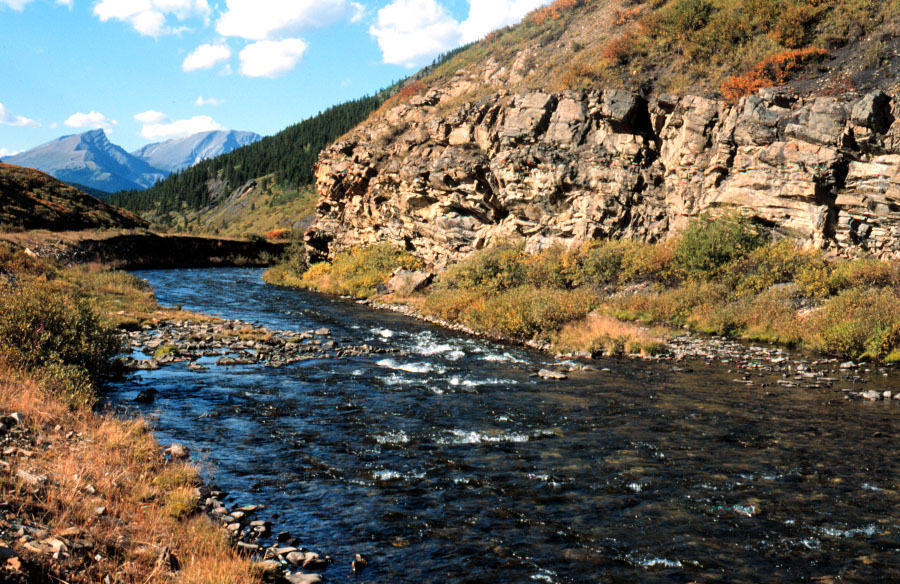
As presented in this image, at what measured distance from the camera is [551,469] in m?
11.5

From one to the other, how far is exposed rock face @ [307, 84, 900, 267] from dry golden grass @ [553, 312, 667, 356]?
11.5m

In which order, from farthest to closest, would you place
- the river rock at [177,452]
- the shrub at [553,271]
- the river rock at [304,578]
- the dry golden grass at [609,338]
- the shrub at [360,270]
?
the shrub at [360,270], the shrub at [553,271], the dry golden grass at [609,338], the river rock at [177,452], the river rock at [304,578]

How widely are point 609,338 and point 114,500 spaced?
19.3m

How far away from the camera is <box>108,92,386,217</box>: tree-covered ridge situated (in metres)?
155

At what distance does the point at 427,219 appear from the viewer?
48.8 metres

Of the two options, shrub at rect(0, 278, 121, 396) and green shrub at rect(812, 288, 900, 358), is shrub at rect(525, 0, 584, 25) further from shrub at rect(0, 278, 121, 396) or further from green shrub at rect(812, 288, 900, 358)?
shrub at rect(0, 278, 121, 396)

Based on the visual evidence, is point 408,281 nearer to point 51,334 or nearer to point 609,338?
point 609,338

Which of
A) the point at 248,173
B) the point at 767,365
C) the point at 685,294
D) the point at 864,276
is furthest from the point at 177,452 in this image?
the point at 248,173

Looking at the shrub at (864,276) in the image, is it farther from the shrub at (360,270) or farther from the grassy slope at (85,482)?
the shrub at (360,270)

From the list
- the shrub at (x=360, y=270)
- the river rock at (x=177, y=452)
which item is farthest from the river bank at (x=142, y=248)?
the river rock at (x=177, y=452)

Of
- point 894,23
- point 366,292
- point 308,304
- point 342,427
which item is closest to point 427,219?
point 366,292

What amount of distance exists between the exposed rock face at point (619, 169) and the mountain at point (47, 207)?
42.7 metres

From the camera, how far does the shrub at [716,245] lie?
2962cm

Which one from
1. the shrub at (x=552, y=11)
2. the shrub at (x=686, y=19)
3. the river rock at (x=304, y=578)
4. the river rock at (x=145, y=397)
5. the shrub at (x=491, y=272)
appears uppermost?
the shrub at (x=552, y=11)
